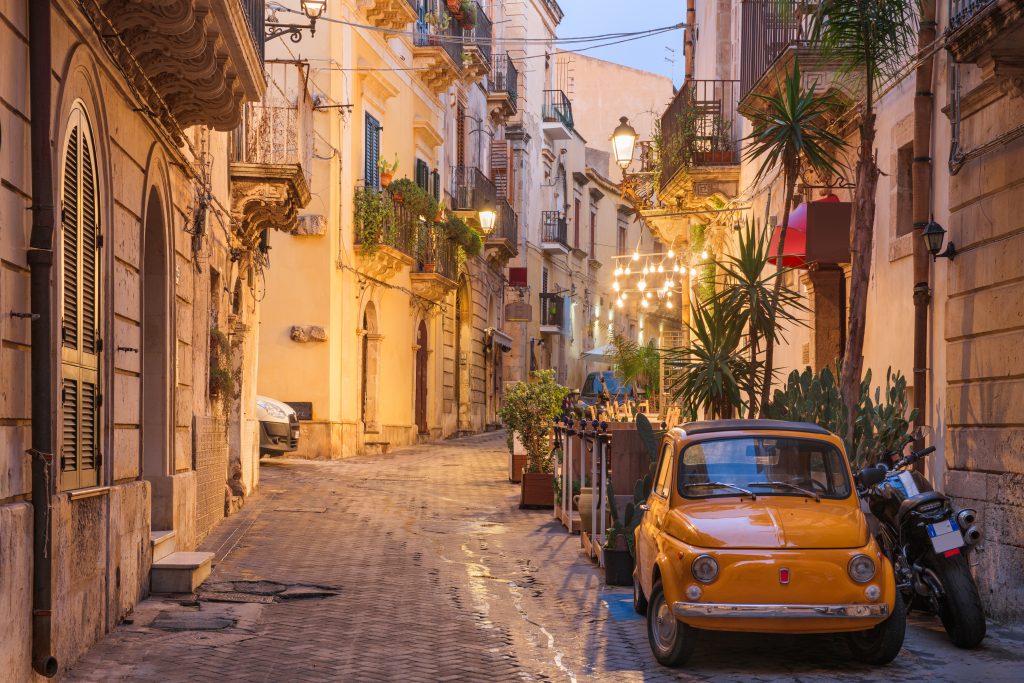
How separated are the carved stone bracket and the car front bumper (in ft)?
34.7

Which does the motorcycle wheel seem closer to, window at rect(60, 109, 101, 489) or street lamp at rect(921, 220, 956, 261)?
street lamp at rect(921, 220, 956, 261)

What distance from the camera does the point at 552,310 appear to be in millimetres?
51906

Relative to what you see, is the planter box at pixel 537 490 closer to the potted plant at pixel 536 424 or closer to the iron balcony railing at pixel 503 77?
the potted plant at pixel 536 424

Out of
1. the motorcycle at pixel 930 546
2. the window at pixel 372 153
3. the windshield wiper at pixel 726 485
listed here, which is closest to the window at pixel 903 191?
the motorcycle at pixel 930 546

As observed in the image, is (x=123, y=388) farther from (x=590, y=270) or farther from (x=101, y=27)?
(x=590, y=270)

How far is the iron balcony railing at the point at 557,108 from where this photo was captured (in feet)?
168

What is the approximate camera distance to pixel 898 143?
41.3 feet

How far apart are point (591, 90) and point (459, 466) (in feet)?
137

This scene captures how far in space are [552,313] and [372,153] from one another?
24988mm

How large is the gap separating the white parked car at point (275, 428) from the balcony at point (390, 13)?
29.4ft

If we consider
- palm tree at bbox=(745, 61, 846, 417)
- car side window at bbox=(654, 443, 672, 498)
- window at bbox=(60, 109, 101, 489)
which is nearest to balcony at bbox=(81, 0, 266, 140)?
window at bbox=(60, 109, 101, 489)

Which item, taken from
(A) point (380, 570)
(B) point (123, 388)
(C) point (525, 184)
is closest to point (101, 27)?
(B) point (123, 388)

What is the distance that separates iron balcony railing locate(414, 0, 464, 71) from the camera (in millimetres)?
30594

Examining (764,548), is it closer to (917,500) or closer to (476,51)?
(917,500)
